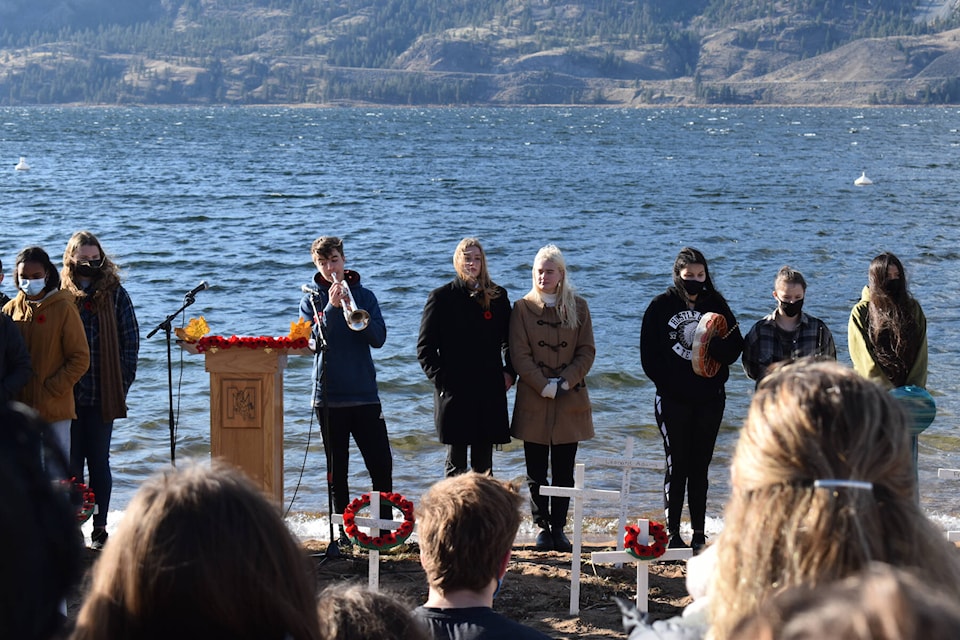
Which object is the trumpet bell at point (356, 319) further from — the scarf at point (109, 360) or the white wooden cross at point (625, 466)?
the white wooden cross at point (625, 466)

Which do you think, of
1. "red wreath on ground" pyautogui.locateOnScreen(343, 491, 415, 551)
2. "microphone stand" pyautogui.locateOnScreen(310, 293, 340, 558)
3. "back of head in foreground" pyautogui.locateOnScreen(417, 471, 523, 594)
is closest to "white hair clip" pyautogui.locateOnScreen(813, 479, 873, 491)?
"back of head in foreground" pyautogui.locateOnScreen(417, 471, 523, 594)

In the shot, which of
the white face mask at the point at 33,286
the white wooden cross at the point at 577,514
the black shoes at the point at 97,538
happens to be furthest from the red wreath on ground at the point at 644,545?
the white face mask at the point at 33,286

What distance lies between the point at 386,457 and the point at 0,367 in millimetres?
2410

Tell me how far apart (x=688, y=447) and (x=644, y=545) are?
4.64ft

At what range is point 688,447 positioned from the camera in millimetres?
7266

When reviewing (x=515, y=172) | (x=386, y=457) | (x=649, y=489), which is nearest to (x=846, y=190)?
(x=515, y=172)

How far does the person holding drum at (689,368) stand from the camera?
7055mm

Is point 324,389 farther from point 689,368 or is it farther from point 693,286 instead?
point 693,286

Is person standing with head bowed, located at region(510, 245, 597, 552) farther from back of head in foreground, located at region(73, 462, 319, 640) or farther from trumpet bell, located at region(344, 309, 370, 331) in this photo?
back of head in foreground, located at region(73, 462, 319, 640)

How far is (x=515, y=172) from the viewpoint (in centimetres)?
5266

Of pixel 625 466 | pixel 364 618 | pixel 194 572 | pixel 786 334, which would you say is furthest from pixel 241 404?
pixel 194 572

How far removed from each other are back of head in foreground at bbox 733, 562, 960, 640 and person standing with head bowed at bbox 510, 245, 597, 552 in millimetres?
5965

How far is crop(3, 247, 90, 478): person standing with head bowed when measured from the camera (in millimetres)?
6867

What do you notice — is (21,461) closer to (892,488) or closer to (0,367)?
(892,488)
